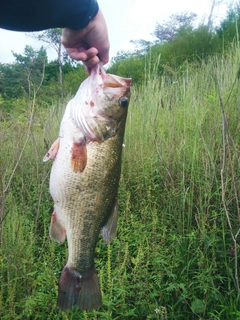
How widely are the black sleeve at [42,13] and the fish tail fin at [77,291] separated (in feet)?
3.33

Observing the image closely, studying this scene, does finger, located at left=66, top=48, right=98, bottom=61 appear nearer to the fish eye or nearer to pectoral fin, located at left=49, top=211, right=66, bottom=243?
the fish eye

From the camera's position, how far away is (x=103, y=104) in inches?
69.2

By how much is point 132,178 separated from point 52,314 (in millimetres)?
1722

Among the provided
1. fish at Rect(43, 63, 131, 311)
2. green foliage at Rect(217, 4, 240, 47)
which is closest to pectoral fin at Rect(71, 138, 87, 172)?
fish at Rect(43, 63, 131, 311)

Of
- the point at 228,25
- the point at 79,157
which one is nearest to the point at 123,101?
the point at 79,157

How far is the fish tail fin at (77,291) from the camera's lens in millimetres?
1716

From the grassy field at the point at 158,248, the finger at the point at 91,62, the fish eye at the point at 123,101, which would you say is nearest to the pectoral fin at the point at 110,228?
the fish eye at the point at 123,101

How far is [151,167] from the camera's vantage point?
388cm

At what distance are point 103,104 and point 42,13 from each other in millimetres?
514

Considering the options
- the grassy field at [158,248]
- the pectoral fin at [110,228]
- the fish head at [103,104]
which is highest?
the fish head at [103,104]

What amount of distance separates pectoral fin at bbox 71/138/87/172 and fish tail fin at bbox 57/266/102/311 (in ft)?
1.52

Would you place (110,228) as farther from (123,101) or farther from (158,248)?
(158,248)

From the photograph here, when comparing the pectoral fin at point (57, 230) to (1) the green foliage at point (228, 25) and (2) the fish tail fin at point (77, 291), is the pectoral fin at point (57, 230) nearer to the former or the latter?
(2) the fish tail fin at point (77, 291)

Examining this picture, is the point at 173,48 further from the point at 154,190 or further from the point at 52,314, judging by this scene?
the point at 52,314
